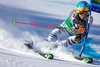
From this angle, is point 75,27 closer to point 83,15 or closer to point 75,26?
point 75,26

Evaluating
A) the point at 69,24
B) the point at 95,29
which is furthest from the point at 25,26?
the point at 95,29

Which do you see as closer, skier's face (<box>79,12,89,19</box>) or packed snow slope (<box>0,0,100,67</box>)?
packed snow slope (<box>0,0,100,67</box>)

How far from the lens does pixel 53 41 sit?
486cm

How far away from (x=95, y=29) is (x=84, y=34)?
3.20m

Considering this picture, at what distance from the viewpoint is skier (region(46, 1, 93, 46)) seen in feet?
14.9

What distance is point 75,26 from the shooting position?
479 cm

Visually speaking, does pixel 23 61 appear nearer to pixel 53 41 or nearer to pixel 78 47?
pixel 53 41

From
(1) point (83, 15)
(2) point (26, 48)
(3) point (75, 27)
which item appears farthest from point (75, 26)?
(2) point (26, 48)

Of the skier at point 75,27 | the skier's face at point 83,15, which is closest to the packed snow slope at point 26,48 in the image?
the skier at point 75,27

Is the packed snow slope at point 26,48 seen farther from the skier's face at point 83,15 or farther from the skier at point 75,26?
the skier's face at point 83,15

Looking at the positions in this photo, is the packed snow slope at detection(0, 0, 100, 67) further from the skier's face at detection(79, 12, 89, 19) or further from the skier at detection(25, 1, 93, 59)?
the skier's face at detection(79, 12, 89, 19)

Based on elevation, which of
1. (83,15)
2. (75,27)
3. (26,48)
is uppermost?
(83,15)

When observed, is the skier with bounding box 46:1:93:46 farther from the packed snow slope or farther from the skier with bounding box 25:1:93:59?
the packed snow slope

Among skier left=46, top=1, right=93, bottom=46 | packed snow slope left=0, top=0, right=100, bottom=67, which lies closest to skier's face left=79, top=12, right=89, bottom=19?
skier left=46, top=1, right=93, bottom=46
